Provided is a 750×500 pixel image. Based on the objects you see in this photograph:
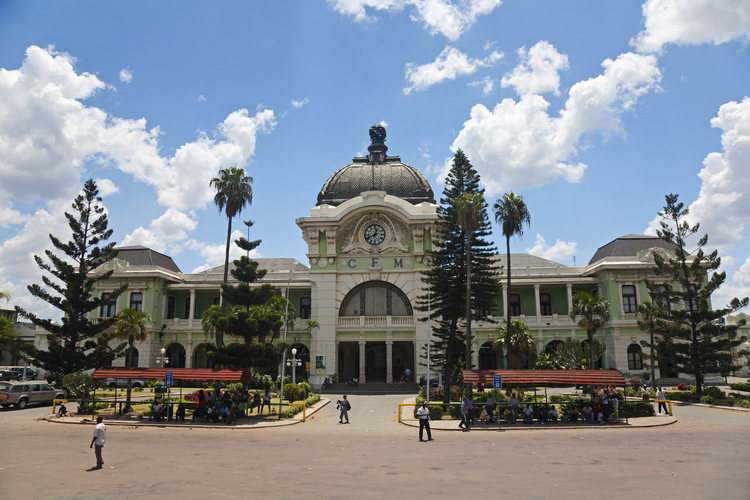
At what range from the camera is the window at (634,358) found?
1734 inches

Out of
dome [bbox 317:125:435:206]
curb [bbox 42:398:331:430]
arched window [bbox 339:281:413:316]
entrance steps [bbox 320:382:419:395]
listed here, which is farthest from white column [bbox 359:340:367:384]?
curb [bbox 42:398:331:430]

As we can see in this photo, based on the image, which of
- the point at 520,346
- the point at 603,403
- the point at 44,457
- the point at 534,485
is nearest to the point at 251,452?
the point at 44,457

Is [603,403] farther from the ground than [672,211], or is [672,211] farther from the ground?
[672,211]

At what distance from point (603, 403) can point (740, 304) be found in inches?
665

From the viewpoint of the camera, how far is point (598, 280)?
154ft

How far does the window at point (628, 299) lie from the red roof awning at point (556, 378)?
21.5 meters

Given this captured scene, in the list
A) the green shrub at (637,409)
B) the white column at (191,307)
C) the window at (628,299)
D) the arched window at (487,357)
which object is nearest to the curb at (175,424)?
the green shrub at (637,409)

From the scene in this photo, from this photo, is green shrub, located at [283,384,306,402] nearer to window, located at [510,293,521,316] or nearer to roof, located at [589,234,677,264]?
window, located at [510,293,521,316]

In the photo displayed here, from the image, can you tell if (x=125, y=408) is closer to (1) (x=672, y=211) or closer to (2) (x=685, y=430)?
(2) (x=685, y=430)

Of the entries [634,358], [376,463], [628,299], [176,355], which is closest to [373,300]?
[176,355]

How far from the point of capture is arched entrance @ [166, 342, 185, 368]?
50.1 m

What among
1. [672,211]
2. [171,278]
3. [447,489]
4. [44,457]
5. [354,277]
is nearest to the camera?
[447,489]

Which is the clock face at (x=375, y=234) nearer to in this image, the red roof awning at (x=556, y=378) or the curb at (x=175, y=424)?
the red roof awning at (x=556, y=378)

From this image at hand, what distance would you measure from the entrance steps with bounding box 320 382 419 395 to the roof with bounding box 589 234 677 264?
2150cm
